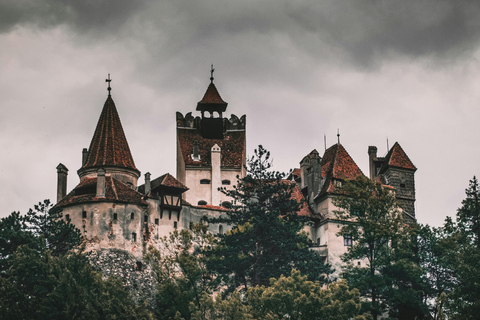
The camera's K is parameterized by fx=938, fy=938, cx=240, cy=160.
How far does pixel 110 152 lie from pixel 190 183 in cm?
730

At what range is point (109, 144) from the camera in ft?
224

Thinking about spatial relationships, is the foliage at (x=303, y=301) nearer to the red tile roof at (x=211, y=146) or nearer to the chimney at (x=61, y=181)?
the chimney at (x=61, y=181)

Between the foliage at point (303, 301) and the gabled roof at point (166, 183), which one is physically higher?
the gabled roof at point (166, 183)

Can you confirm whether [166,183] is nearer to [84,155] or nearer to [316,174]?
[84,155]

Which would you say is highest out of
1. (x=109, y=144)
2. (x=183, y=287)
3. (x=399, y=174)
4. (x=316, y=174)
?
(x=109, y=144)

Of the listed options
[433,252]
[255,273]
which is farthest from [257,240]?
[433,252]

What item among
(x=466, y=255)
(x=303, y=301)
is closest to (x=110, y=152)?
(x=303, y=301)

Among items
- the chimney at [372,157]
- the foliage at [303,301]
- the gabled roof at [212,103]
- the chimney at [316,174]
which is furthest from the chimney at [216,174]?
the foliage at [303,301]

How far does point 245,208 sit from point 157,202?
738cm

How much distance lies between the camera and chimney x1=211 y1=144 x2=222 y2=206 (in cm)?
7119

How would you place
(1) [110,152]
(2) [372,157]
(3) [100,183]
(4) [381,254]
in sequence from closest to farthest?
(4) [381,254], (3) [100,183], (1) [110,152], (2) [372,157]

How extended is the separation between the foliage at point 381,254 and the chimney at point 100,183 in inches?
625

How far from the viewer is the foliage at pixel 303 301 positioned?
4812 cm

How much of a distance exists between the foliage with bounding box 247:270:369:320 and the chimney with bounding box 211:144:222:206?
70.6ft
